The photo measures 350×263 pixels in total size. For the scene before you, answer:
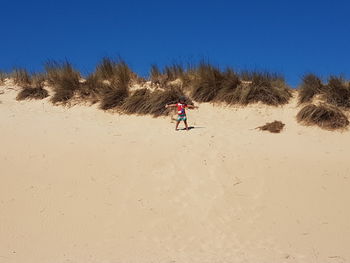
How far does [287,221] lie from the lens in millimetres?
7633

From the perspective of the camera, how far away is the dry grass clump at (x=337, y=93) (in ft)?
37.5

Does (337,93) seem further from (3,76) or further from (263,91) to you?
(3,76)

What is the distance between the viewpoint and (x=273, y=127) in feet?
36.3

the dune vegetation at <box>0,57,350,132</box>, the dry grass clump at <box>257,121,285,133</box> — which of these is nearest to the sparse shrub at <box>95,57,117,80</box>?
the dune vegetation at <box>0,57,350,132</box>

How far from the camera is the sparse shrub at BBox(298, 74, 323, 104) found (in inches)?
461

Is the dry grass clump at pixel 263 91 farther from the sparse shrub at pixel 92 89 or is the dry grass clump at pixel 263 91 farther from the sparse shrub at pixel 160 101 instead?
the sparse shrub at pixel 92 89

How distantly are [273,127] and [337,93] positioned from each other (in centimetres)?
185

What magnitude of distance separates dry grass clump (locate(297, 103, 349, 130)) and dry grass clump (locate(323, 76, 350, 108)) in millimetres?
295

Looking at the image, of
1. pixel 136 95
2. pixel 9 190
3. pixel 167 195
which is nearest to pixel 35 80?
pixel 136 95

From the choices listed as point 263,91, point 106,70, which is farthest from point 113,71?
point 263,91

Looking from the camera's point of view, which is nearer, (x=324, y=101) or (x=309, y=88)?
(x=324, y=101)

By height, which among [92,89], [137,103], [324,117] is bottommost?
[324,117]

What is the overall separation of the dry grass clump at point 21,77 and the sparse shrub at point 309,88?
7.29 m

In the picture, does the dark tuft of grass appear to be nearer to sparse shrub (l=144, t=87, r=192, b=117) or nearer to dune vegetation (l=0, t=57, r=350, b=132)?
dune vegetation (l=0, t=57, r=350, b=132)
